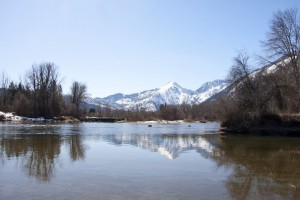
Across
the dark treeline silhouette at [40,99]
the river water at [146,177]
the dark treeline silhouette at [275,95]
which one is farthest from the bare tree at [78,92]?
the river water at [146,177]

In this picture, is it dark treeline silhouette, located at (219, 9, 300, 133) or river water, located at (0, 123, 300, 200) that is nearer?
river water, located at (0, 123, 300, 200)

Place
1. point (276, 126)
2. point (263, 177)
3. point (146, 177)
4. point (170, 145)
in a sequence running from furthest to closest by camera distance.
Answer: point (276, 126), point (170, 145), point (263, 177), point (146, 177)

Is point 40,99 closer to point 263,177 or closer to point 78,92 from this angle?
point 78,92

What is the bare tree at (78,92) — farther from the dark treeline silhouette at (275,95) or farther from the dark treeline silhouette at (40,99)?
the dark treeline silhouette at (275,95)

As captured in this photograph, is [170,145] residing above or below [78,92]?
below

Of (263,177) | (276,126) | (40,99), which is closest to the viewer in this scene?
(263,177)

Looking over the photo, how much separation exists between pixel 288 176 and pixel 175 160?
7.53 meters

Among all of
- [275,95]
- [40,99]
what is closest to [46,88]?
[40,99]

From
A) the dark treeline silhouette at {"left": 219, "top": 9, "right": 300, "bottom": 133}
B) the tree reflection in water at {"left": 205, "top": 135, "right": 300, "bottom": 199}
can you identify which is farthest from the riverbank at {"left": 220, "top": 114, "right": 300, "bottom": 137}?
the tree reflection in water at {"left": 205, "top": 135, "right": 300, "bottom": 199}

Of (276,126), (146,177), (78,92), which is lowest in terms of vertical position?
(146,177)

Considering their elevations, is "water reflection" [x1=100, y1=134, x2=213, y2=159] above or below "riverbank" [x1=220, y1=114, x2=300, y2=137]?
below

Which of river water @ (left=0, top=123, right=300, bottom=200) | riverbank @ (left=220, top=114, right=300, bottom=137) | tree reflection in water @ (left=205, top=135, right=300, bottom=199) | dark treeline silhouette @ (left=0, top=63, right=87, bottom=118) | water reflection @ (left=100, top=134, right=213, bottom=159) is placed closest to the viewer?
river water @ (left=0, top=123, right=300, bottom=200)

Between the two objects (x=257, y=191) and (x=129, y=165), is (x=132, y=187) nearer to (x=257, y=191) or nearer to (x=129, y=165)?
(x=257, y=191)

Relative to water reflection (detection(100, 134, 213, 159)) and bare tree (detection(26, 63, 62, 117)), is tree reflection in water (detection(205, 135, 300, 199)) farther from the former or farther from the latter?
bare tree (detection(26, 63, 62, 117))
